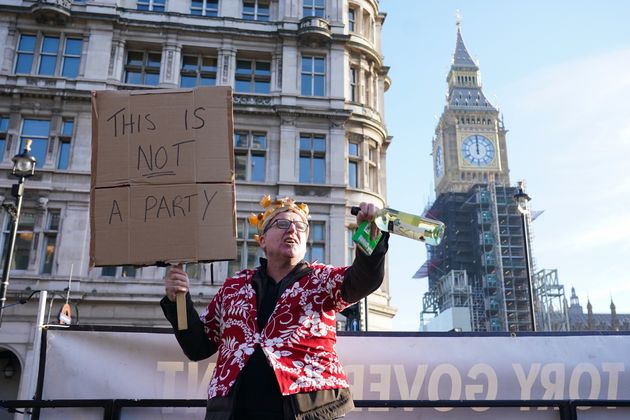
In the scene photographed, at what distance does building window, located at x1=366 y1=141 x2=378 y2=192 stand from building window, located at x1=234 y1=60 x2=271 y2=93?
5.18 metres

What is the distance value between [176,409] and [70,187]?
18624 mm

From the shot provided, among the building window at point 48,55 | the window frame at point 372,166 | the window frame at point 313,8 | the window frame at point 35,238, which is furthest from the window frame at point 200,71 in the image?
the window frame at point 35,238

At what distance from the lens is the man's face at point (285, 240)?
3.34m

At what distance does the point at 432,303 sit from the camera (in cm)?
8188

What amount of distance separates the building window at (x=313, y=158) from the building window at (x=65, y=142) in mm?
9091

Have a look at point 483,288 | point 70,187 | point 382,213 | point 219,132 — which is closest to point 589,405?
point 382,213

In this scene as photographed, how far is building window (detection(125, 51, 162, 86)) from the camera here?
74.5ft

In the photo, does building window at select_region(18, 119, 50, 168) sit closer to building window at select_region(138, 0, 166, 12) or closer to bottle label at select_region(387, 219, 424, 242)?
building window at select_region(138, 0, 166, 12)

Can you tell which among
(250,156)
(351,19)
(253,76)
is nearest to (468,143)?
(351,19)

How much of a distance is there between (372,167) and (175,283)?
68.4 ft

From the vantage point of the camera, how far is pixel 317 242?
21047 mm

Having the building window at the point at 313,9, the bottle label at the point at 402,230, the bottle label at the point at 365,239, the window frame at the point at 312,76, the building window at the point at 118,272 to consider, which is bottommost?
the bottle label at the point at 365,239

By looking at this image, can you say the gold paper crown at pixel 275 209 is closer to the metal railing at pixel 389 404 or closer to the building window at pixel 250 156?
the metal railing at pixel 389 404

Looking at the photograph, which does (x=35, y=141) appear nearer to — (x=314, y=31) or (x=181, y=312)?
(x=314, y=31)
